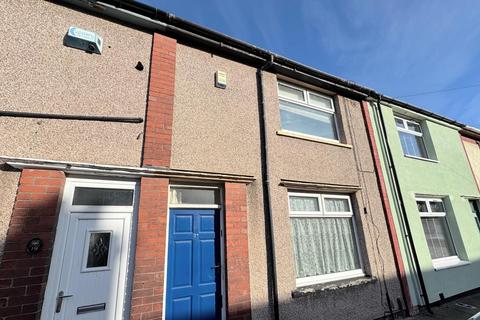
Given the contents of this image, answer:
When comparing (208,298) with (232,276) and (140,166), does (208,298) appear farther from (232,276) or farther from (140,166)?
(140,166)

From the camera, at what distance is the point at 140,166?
3488mm

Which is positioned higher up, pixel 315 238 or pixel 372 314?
pixel 315 238

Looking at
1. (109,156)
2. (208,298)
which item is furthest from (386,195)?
(109,156)

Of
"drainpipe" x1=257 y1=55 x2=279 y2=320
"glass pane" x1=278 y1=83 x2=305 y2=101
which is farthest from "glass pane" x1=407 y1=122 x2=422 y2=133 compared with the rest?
"drainpipe" x1=257 y1=55 x2=279 y2=320

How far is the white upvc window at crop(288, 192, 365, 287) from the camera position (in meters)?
4.57

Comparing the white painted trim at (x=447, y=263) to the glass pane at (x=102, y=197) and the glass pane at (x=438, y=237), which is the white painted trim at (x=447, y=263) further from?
the glass pane at (x=102, y=197)

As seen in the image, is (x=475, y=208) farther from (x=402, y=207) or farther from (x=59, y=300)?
(x=59, y=300)

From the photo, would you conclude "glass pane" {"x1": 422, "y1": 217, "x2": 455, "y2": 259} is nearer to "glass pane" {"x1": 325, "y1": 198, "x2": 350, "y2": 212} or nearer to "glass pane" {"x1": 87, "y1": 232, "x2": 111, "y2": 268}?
"glass pane" {"x1": 325, "y1": 198, "x2": 350, "y2": 212}

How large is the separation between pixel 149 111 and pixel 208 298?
3.00m

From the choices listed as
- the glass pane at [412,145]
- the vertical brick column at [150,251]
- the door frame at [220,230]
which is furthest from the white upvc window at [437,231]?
the vertical brick column at [150,251]

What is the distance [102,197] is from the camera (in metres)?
3.28

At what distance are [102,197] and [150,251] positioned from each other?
3.27 feet

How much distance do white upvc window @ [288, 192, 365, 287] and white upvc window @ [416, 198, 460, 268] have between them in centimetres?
298

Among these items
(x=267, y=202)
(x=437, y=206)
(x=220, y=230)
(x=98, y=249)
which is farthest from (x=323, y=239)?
(x=437, y=206)
